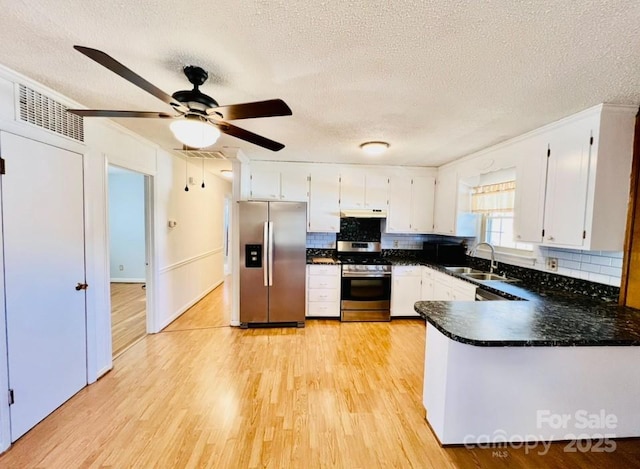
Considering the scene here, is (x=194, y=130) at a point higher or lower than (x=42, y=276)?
higher

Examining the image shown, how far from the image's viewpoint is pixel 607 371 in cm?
176

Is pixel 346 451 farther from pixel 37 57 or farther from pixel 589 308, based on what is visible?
pixel 37 57

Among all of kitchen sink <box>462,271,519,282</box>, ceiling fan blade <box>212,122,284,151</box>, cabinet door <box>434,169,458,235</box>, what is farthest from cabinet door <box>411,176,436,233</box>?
ceiling fan blade <box>212,122,284,151</box>

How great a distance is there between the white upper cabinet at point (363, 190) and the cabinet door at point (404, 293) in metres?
1.14

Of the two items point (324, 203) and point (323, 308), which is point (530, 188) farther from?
point (323, 308)

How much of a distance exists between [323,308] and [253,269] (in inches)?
46.7

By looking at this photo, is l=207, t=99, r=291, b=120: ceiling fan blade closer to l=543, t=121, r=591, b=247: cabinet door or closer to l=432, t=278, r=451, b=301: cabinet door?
l=543, t=121, r=591, b=247: cabinet door

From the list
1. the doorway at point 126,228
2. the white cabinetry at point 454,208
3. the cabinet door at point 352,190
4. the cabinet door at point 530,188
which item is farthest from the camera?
the doorway at point 126,228

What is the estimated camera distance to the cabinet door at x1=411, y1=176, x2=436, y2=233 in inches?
171

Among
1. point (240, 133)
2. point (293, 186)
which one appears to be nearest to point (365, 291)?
point (293, 186)

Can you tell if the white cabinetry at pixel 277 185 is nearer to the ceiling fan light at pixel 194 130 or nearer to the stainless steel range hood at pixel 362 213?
the stainless steel range hood at pixel 362 213

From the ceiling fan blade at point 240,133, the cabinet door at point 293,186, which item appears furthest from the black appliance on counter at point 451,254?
the ceiling fan blade at point 240,133

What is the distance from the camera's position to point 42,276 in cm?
196

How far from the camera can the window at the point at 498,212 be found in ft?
10.1
